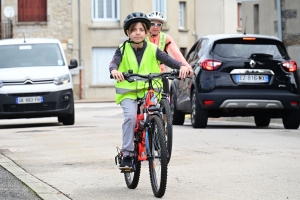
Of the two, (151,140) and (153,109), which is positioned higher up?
(153,109)

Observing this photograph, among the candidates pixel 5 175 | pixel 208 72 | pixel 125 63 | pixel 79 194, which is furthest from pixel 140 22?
pixel 208 72

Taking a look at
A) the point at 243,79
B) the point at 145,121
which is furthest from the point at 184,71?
the point at 243,79

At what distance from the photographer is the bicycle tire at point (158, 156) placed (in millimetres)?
7402

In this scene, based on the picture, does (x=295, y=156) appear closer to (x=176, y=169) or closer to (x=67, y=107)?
(x=176, y=169)

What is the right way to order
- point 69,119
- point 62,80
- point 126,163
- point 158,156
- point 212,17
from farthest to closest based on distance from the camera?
point 212,17 < point 69,119 < point 62,80 < point 126,163 < point 158,156

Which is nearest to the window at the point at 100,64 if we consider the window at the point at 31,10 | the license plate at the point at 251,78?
the window at the point at 31,10

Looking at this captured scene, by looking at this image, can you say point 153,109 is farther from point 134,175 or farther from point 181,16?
point 181,16

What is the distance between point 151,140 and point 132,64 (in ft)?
2.70

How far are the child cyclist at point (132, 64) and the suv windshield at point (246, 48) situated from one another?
7.55 m

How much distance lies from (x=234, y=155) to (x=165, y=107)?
3319 millimetres

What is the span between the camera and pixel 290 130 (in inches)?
623

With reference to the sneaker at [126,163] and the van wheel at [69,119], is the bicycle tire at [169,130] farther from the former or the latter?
the van wheel at [69,119]

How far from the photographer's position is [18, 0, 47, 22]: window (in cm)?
5025

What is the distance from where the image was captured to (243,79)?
15.7m
